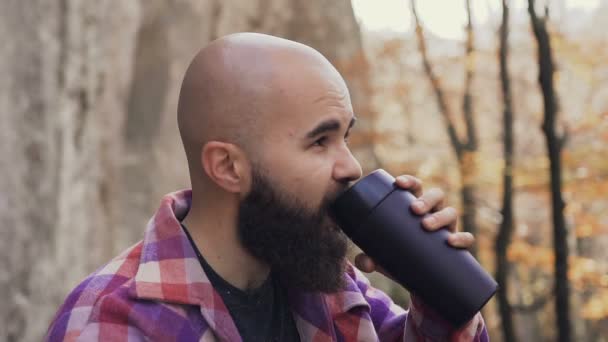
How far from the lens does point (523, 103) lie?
13875 millimetres

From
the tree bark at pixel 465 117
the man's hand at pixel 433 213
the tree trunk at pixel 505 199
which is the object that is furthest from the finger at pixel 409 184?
the tree bark at pixel 465 117

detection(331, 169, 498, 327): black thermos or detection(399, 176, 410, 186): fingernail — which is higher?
detection(399, 176, 410, 186): fingernail

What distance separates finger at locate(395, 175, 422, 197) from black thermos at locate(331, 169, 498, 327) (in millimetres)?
21

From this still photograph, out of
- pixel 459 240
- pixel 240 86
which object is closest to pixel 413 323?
pixel 459 240

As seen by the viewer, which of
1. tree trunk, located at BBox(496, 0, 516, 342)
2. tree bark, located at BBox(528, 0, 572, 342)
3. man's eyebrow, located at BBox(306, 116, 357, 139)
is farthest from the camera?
tree trunk, located at BBox(496, 0, 516, 342)

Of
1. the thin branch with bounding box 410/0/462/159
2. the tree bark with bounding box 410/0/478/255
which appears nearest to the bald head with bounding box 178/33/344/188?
the tree bark with bounding box 410/0/478/255

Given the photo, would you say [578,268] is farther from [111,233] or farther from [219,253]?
[219,253]

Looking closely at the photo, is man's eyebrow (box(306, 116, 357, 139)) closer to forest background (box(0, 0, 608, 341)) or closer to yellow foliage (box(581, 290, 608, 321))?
forest background (box(0, 0, 608, 341))

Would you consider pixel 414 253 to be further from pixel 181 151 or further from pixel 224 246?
pixel 181 151

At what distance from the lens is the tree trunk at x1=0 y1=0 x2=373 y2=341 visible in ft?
15.0

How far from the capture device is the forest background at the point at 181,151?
15.7ft

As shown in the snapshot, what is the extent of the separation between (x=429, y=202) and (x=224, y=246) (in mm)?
555

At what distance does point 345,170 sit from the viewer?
1.68 metres

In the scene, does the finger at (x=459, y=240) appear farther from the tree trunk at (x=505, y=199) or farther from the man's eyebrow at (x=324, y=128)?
the tree trunk at (x=505, y=199)
